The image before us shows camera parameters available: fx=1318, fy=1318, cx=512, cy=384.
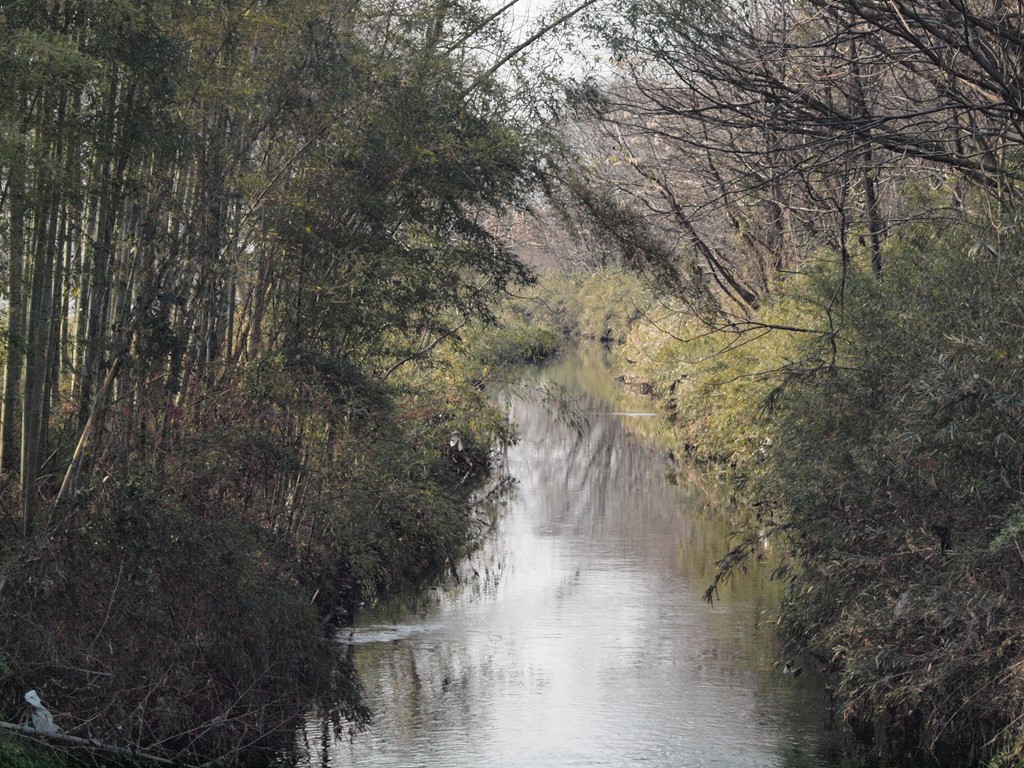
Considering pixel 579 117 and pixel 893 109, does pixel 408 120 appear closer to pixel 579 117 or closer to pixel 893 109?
pixel 579 117

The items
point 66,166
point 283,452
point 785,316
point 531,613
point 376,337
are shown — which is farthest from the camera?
point 785,316

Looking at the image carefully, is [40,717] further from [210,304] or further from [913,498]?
[913,498]

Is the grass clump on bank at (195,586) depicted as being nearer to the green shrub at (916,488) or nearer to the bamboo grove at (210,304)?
the bamboo grove at (210,304)

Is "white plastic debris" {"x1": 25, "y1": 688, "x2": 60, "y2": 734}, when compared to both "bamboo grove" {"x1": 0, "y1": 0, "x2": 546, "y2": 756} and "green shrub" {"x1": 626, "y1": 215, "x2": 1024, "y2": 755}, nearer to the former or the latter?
"bamboo grove" {"x1": 0, "y1": 0, "x2": 546, "y2": 756}

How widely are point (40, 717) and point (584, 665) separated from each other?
4909mm

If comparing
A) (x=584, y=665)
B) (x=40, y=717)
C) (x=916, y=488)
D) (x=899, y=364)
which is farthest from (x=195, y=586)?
(x=899, y=364)

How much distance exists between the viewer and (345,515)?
903 cm

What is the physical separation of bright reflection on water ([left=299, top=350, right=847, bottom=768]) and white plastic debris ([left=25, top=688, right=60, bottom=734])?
6.67ft

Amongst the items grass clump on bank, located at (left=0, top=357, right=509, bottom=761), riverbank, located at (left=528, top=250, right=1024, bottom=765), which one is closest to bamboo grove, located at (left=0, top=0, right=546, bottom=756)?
grass clump on bank, located at (left=0, top=357, right=509, bottom=761)

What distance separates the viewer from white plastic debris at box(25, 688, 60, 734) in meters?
6.16

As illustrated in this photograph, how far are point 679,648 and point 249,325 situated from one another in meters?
4.43

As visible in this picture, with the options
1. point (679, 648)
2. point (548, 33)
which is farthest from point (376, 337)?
point (679, 648)

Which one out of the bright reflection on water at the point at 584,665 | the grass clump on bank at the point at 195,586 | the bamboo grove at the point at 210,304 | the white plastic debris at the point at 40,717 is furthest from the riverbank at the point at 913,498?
the white plastic debris at the point at 40,717

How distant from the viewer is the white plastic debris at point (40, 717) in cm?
616
